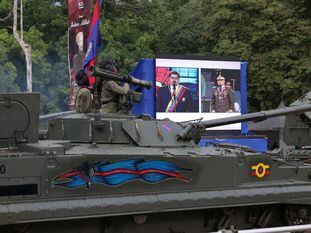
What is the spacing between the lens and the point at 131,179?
797 cm

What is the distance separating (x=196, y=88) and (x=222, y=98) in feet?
3.61

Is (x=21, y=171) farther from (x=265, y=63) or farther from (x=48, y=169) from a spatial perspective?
(x=265, y=63)

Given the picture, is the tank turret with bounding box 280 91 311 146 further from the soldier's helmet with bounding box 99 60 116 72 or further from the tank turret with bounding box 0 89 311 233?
the soldier's helmet with bounding box 99 60 116 72

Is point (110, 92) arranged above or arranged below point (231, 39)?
below

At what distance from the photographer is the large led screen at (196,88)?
18.1 m

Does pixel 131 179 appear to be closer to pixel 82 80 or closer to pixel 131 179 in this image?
pixel 131 179

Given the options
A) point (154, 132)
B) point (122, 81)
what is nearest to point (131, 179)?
point (154, 132)

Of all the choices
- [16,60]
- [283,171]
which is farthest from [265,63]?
[283,171]

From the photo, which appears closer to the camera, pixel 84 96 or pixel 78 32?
pixel 84 96

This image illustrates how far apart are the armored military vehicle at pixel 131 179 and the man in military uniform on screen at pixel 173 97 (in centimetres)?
822

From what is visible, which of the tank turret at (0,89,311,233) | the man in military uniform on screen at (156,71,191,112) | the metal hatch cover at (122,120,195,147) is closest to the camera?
the tank turret at (0,89,311,233)

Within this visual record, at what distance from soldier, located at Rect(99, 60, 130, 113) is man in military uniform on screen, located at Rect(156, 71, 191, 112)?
341 inches

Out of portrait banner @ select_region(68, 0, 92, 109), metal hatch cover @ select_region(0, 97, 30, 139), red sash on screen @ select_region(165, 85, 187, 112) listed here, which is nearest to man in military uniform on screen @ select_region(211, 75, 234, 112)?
red sash on screen @ select_region(165, 85, 187, 112)

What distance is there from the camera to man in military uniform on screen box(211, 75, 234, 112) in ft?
62.9
